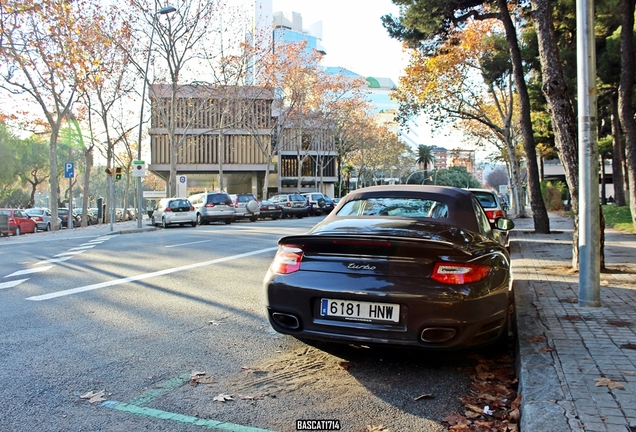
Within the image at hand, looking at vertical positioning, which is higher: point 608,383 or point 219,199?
point 219,199

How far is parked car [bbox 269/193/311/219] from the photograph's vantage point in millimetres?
37562

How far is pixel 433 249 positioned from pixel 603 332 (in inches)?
78.2

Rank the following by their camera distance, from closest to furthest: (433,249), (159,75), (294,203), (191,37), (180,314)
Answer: (433,249) → (180,314) → (191,37) → (159,75) → (294,203)

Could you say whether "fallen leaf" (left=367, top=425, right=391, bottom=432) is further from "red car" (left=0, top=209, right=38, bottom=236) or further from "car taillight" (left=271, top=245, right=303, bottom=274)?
"red car" (left=0, top=209, right=38, bottom=236)

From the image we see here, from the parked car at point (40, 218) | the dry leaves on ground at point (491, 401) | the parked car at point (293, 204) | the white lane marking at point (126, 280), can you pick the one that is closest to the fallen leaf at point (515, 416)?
the dry leaves on ground at point (491, 401)

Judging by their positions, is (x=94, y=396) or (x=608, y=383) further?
(x=94, y=396)

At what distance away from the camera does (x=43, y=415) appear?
3.37 metres

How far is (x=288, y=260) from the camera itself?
4465 millimetres

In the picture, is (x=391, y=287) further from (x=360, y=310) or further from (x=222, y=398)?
(x=222, y=398)

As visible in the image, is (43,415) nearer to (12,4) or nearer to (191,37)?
(12,4)

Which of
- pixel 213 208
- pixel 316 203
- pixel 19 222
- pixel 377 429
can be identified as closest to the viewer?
pixel 377 429

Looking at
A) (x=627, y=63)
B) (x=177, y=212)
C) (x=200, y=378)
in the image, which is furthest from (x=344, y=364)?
(x=177, y=212)

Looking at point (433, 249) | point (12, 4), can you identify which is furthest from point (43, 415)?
point (12, 4)

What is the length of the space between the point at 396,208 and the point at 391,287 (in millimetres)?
1614
